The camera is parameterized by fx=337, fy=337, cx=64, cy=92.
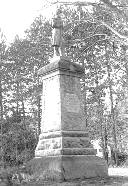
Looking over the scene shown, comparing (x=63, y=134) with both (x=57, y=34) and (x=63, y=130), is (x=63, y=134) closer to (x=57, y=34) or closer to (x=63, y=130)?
(x=63, y=130)

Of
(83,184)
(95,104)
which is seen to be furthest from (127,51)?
(95,104)

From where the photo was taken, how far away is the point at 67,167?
9.20 m

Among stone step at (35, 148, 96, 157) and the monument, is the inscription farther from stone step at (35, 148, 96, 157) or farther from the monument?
stone step at (35, 148, 96, 157)

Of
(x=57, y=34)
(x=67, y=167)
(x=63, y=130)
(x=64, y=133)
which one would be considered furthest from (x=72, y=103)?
(x=57, y=34)

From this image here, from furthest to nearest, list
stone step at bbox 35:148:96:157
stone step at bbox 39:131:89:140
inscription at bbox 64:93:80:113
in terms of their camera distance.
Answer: inscription at bbox 64:93:80:113 → stone step at bbox 39:131:89:140 → stone step at bbox 35:148:96:157

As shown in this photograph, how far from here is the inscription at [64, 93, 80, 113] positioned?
10492 millimetres

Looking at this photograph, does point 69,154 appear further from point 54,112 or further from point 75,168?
point 54,112

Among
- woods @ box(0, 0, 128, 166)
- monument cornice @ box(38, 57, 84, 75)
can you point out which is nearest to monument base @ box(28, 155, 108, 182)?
monument cornice @ box(38, 57, 84, 75)

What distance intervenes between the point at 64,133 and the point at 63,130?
0.12 m

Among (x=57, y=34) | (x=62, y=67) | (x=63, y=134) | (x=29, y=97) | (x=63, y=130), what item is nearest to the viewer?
(x=63, y=134)

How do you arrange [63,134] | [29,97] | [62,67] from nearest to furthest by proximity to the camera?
[63,134] < [62,67] < [29,97]

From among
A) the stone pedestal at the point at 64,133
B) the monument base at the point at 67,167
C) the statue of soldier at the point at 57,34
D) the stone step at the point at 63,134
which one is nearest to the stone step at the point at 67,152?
the stone pedestal at the point at 64,133

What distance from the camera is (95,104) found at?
1242 inches

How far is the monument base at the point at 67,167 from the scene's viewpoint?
9.11 metres
